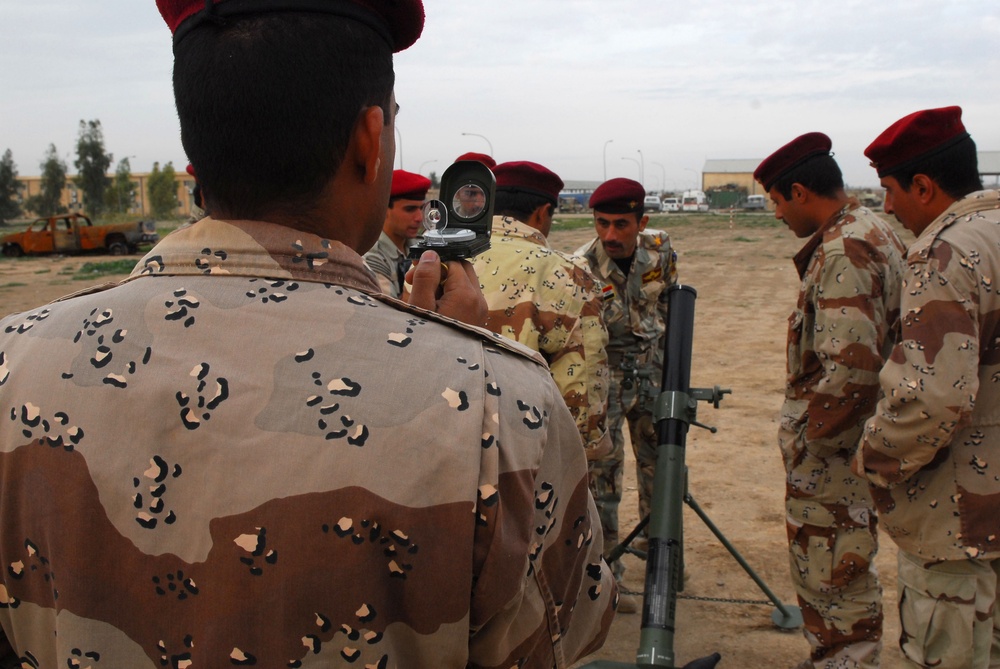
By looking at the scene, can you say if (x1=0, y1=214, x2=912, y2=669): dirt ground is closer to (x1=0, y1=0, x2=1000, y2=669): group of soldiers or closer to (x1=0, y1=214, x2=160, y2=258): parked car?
(x1=0, y1=0, x2=1000, y2=669): group of soldiers

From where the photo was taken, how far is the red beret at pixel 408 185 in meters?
4.98

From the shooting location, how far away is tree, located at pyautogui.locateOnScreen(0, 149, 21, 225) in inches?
2178

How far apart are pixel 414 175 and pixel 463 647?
4.30 metres

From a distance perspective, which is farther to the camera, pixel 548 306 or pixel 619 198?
pixel 619 198

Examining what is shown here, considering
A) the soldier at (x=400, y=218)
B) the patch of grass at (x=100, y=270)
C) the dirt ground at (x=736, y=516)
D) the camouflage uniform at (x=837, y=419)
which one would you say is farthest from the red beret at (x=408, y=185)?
the patch of grass at (x=100, y=270)

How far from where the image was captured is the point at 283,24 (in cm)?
100

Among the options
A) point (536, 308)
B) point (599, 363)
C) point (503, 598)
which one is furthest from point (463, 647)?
point (599, 363)

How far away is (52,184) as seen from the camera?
192 ft

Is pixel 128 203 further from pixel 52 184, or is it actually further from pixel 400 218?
pixel 400 218

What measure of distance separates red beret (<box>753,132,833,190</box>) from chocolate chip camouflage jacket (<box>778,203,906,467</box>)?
301 millimetres

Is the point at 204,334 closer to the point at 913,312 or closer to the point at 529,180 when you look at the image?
the point at 913,312

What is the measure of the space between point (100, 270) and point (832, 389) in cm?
2194

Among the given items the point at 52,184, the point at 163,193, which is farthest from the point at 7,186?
the point at 163,193

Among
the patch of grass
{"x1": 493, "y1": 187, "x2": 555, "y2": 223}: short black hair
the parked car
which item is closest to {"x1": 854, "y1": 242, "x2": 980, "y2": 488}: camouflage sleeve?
{"x1": 493, "y1": 187, "x2": 555, "y2": 223}: short black hair
